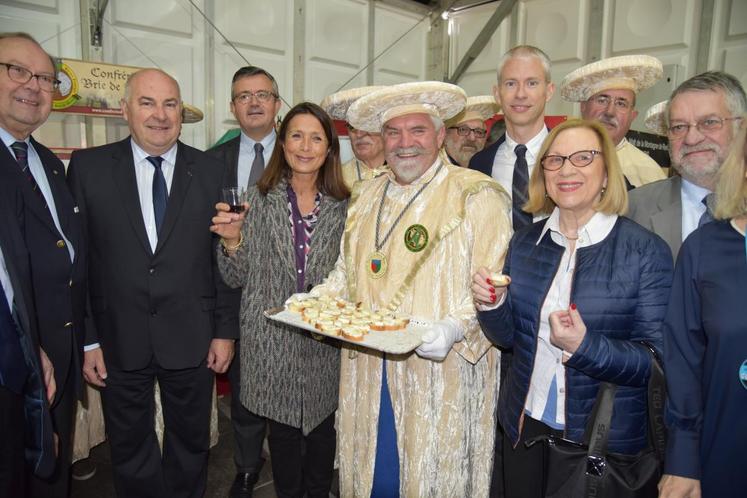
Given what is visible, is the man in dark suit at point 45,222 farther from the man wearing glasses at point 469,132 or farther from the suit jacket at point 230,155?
the man wearing glasses at point 469,132

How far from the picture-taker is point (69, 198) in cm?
227

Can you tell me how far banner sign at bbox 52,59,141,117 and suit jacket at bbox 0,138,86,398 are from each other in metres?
2.54

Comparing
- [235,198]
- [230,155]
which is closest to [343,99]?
[230,155]

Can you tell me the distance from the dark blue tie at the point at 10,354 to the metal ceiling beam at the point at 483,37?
26.3 feet

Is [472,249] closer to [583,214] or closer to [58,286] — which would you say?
[583,214]

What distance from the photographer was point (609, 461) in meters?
1.67

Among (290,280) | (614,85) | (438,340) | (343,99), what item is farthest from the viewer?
(343,99)

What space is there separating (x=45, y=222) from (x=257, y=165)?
1.53 metres

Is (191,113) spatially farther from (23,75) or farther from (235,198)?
(235,198)

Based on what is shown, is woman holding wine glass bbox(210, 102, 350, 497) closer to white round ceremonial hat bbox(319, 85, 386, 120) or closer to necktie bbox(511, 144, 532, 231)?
white round ceremonial hat bbox(319, 85, 386, 120)

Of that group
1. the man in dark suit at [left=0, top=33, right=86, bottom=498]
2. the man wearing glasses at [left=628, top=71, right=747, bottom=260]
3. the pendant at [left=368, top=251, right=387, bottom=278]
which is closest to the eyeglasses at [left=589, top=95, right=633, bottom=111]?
the man wearing glasses at [left=628, top=71, right=747, bottom=260]

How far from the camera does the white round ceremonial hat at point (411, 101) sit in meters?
2.20

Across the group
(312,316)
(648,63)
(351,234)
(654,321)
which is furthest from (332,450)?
(648,63)

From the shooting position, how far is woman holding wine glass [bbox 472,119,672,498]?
5.43ft
